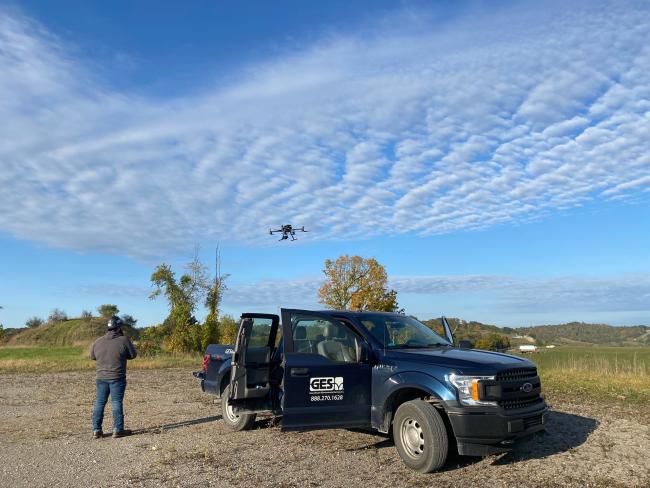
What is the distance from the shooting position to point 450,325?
8.84m

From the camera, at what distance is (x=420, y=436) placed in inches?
250

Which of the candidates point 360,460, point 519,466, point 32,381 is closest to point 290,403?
point 360,460

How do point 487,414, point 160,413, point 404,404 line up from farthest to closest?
point 160,413
point 404,404
point 487,414

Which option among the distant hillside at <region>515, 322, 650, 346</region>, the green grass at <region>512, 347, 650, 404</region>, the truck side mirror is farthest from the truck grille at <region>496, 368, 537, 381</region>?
the distant hillside at <region>515, 322, 650, 346</region>

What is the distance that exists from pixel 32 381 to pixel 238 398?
1322cm

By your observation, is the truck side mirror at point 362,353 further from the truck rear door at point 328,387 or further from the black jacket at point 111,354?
the black jacket at point 111,354

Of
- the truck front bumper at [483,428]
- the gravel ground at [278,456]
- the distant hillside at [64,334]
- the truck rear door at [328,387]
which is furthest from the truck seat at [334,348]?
the distant hillside at [64,334]

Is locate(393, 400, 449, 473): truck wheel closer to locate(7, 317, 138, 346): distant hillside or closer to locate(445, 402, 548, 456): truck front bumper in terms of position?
locate(445, 402, 548, 456): truck front bumper

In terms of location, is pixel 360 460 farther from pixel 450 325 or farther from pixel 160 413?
pixel 160 413

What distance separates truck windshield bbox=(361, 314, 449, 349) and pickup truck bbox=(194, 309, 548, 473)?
0.06ft

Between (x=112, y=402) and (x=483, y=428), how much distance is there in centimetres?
556

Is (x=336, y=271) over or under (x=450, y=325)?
over

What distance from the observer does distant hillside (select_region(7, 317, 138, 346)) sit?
209ft

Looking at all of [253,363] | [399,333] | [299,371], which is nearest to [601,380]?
[399,333]
